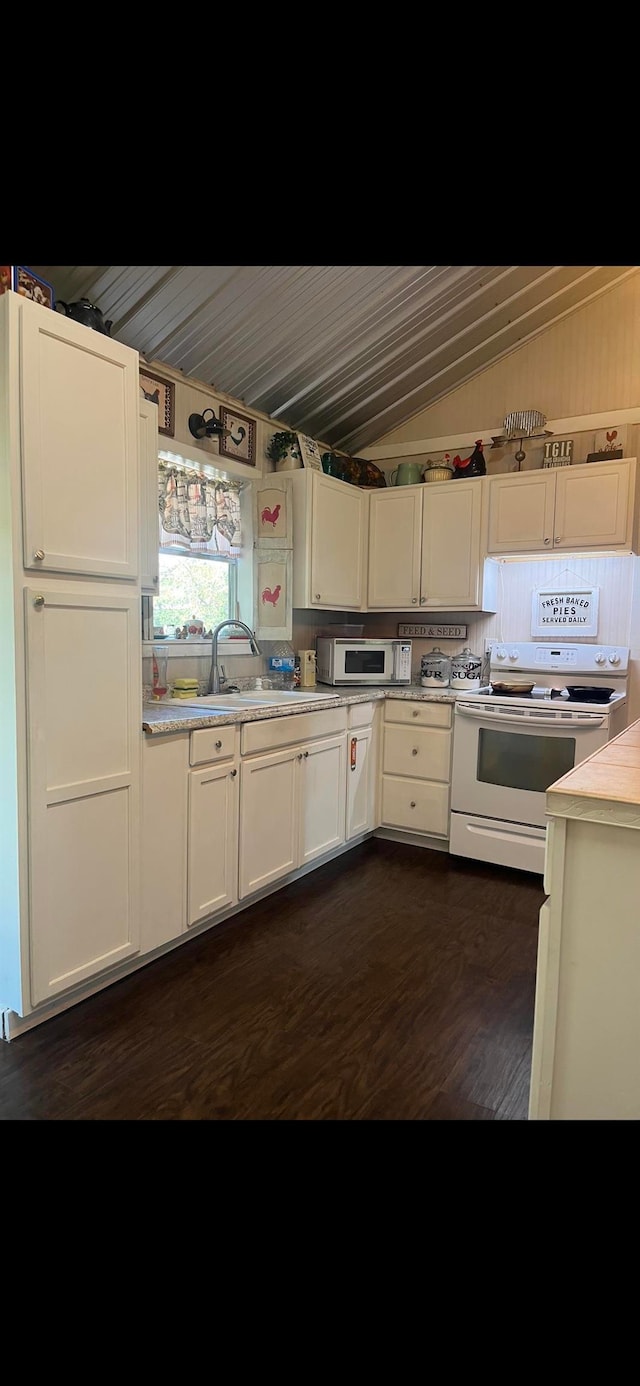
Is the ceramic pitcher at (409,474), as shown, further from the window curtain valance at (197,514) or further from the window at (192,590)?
the window at (192,590)

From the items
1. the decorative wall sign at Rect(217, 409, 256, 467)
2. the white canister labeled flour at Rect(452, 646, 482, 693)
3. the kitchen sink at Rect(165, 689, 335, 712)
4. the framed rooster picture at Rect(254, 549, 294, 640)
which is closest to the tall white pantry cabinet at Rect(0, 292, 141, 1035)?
the kitchen sink at Rect(165, 689, 335, 712)

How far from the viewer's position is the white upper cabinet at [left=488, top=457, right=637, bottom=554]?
10.8 ft

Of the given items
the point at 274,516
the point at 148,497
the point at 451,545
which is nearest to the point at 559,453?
the point at 451,545

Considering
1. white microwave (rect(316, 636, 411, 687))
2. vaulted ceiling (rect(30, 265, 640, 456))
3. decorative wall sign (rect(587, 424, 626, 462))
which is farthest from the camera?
white microwave (rect(316, 636, 411, 687))

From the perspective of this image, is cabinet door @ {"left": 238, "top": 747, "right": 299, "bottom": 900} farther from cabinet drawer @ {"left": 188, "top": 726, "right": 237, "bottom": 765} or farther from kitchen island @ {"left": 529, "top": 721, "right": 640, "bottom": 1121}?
kitchen island @ {"left": 529, "top": 721, "right": 640, "bottom": 1121}

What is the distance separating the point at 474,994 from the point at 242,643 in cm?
209

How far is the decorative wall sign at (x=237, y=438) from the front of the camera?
11.0ft

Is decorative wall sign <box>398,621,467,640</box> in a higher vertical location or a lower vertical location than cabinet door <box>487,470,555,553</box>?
lower

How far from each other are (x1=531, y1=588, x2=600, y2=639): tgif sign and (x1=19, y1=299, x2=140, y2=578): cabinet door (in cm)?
253

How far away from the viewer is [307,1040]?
6.40 feet

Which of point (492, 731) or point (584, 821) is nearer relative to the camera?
point (584, 821)

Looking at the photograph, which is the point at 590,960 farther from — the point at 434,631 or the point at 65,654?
the point at 434,631
